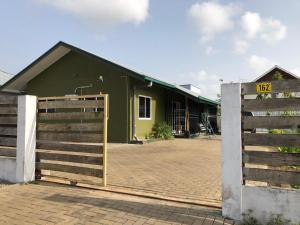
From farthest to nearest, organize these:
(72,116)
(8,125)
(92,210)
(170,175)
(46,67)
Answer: (46,67), (170,175), (8,125), (72,116), (92,210)

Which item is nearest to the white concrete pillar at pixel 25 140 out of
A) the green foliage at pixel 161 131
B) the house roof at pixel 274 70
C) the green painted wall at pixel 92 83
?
the green painted wall at pixel 92 83

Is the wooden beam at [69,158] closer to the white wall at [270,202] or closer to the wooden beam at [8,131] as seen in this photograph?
the wooden beam at [8,131]

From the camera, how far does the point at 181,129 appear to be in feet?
69.1

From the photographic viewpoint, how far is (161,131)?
58.1 feet

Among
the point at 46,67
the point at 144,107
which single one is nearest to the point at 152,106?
the point at 144,107

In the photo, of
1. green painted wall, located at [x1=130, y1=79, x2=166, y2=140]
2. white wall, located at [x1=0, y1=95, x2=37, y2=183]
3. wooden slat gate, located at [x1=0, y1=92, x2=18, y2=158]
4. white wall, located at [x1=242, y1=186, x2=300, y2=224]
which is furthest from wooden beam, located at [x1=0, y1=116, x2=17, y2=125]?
green painted wall, located at [x1=130, y1=79, x2=166, y2=140]

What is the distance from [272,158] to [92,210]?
2.75m

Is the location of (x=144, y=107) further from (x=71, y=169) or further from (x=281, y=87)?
(x=281, y=87)

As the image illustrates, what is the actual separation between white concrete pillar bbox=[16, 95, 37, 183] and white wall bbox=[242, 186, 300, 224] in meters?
4.48

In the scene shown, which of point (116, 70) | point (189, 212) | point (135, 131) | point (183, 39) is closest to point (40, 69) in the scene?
point (116, 70)

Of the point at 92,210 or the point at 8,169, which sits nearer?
the point at 92,210

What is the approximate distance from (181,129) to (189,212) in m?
16.6

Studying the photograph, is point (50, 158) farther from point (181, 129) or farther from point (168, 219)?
point (181, 129)

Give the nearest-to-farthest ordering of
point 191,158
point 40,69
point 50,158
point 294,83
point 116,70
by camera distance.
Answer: point 294,83
point 50,158
point 191,158
point 116,70
point 40,69
